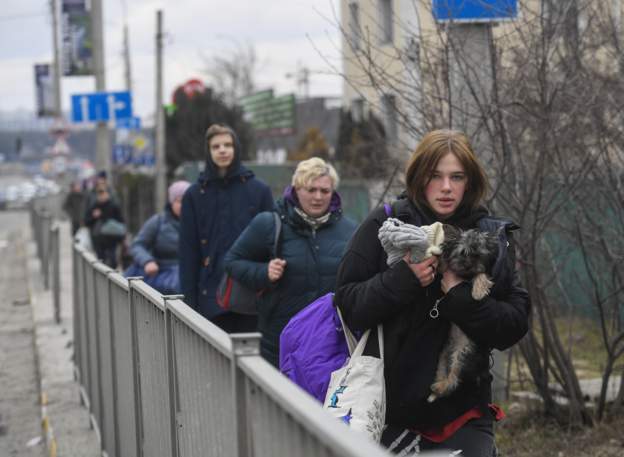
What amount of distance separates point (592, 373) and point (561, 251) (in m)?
1.43

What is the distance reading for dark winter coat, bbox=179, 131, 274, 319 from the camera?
732cm

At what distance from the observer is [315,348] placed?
398cm

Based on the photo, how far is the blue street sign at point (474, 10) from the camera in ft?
21.0

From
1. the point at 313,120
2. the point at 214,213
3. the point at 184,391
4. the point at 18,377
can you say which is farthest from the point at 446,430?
the point at 313,120

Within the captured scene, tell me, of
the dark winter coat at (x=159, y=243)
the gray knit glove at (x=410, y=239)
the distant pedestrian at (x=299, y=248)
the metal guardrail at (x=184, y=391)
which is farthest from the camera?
the dark winter coat at (x=159, y=243)

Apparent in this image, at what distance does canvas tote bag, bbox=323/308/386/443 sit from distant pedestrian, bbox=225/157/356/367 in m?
2.14

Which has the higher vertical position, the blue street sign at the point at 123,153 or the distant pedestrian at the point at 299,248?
the distant pedestrian at the point at 299,248

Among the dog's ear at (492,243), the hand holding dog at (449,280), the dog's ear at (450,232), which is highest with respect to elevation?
the dog's ear at (450,232)

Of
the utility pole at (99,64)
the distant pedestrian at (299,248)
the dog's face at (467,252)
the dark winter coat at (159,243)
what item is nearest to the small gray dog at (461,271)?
the dog's face at (467,252)

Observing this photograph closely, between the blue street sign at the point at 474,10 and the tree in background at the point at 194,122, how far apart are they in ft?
99.0

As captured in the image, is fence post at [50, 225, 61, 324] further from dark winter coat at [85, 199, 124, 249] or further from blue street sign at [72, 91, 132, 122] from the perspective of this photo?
blue street sign at [72, 91, 132, 122]

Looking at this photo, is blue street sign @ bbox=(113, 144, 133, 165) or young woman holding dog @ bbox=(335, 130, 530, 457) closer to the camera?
young woman holding dog @ bbox=(335, 130, 530, 457)

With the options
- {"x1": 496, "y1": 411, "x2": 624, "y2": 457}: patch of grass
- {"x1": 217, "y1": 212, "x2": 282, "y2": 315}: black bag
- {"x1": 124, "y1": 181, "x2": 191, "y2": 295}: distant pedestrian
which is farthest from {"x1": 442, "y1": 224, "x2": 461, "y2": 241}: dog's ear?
{"x1": 124, "y1": 181, "x2": 191, "y2": 295}: distant pedestrian

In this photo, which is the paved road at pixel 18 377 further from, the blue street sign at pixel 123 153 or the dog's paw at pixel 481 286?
the blue street sign at pixel 123 153
